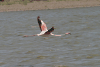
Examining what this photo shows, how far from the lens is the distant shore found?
157 ft

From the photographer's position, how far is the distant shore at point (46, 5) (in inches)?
1886

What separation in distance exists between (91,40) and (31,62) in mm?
6561

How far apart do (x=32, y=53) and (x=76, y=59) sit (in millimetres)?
2659

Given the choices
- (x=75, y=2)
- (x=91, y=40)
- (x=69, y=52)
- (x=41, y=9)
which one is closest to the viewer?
(x=69, y=52)

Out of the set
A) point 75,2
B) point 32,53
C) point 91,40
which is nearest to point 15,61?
point 32,53

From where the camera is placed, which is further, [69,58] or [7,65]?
[69,58]

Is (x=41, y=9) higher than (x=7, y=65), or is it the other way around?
(x=7, y=65)

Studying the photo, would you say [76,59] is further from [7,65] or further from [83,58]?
[7,65]

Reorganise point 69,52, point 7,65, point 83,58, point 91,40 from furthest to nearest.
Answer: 1. point 91,40
2. point 69,52
3. point 83,58
4. point 7,65

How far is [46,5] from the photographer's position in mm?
50281

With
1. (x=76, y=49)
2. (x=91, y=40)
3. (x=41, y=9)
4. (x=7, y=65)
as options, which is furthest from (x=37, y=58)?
(x=41, y=9)

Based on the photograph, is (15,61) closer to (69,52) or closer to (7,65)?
(7,65)

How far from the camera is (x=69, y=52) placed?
13766mm

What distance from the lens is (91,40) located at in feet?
57.7
